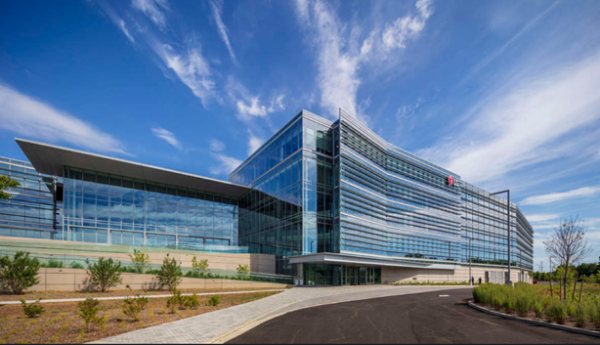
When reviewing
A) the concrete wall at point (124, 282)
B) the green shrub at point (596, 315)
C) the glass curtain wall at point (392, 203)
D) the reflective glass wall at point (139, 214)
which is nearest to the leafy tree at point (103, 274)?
the concrete wall at point (124, 282)

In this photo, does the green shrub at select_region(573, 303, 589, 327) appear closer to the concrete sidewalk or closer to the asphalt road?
the asphalt road

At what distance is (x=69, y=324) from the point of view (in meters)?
11.4

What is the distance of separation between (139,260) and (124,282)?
2.34m

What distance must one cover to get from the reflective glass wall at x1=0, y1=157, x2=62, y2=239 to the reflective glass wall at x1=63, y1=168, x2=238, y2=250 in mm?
7015

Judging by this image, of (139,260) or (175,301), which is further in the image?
(139,260)

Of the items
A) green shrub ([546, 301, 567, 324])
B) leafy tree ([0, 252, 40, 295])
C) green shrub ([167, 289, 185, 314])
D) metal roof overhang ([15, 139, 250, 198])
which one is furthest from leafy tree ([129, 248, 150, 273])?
green shrub ([546, 301, 567, 324])

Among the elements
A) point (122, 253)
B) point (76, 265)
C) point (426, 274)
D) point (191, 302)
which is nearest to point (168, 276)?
point (122, 253)

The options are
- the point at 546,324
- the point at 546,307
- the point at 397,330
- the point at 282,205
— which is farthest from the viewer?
the point at 282,205

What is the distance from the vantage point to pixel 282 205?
36.8 meters

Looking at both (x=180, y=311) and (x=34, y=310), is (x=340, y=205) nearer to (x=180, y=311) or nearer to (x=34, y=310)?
(x=180, y=311)

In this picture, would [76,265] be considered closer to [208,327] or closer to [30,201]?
[208,327]

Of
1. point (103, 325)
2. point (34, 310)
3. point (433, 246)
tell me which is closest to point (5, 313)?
point (34, 310)

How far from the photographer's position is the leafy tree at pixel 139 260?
78.5 ft

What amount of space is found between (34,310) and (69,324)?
8.06ft
